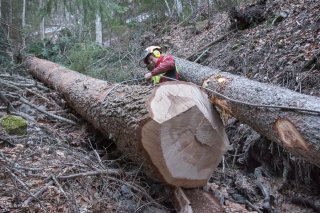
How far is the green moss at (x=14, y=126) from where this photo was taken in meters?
4.28

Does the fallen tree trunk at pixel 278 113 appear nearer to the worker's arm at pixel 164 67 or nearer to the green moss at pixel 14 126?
the worker's arm at pixel 164 67

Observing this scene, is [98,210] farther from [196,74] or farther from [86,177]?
[196,74]

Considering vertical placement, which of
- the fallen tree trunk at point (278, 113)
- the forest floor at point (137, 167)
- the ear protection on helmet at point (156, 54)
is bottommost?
the forest floor at point (137, 167)

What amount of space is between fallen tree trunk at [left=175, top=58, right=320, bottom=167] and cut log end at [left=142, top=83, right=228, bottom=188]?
1.12 feet

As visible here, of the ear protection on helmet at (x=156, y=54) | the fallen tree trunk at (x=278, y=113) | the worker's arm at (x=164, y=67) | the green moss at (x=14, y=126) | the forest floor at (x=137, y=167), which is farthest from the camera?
the ear protection on helmet at (x=156, y=54)

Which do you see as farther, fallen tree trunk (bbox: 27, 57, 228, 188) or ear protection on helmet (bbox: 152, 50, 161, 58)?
ear protection on helmet (bbox: 152, 50, 161, 58)

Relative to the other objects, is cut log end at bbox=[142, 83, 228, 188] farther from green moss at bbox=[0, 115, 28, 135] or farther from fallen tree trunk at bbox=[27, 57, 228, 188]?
green moss at bbox=[0, 115, 28, 135]

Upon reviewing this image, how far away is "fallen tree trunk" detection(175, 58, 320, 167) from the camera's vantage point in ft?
9.32

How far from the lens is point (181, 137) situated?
3326 millimetres

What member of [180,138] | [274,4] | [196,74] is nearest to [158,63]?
[196,74]

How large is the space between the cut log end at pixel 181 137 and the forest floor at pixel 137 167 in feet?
1.36

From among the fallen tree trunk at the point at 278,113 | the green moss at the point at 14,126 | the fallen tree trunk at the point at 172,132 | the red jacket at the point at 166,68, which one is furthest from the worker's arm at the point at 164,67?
the green moss at the point at 14,126

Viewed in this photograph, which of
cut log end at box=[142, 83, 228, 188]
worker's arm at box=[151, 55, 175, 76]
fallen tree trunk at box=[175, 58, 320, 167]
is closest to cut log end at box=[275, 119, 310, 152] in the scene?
fallen tree trunk at box=[175, 58, 320, 167]

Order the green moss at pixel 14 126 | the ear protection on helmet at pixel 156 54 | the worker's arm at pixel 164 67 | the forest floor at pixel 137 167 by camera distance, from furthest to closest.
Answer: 1. the ear protection on helmet at pixel 156 54
2. the worker's arm at pixel 164 67
3. the green moss at pixel 14 126
4. the forest floor at pixel 137 167
